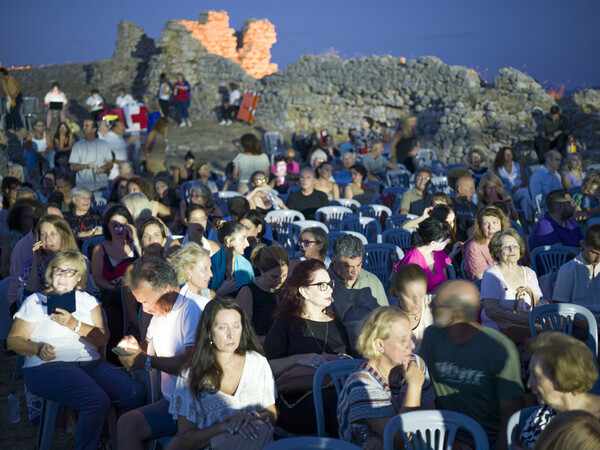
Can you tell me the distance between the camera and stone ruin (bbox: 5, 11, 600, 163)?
15.7m

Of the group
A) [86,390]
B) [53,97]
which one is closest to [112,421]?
[86,390]

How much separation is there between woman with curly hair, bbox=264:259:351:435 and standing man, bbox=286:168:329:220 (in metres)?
4.15

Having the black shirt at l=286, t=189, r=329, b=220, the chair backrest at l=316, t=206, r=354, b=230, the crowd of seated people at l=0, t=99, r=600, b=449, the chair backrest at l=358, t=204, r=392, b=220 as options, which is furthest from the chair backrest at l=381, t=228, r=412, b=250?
the black shirt at l=286, t=189, r=329, b=220

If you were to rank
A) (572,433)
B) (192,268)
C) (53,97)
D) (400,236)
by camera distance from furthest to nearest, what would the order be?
(53,97) < (400,236) < (192,268) < (572,433)

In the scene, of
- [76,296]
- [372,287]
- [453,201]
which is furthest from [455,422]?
[453,201]

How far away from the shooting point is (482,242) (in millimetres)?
5062

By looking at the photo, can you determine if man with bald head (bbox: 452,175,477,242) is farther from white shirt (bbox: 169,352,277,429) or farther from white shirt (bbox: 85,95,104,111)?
white shirt (bbox: 85,95,104,111)

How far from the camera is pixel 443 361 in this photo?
2838 mm

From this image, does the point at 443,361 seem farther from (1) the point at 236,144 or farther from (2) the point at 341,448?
(1) the point at 236,144

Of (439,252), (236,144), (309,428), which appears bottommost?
(309,428)

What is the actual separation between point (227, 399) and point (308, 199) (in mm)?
4946

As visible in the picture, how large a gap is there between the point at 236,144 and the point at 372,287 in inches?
622

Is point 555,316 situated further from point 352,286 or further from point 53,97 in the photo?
point 53,97

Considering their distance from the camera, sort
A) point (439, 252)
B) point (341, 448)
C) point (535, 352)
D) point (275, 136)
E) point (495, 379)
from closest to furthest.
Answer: point (341, 448)
point (535, 352)
point (495, 379)
point (439, 252)
point (275, 136)
